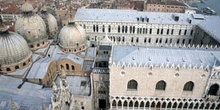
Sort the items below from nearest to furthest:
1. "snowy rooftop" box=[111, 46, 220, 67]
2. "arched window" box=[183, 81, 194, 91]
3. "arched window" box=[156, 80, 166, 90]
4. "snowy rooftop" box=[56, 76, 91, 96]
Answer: "snowy rooftop" box=[111, 46, 220, 67]
"arched window" box=[183, 81, 194, 91]
"arched window" box=[156, 80, 166, 90]
"snowy rooftop" box=[56, 76, 91, 96]

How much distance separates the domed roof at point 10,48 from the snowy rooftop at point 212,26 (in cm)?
4109

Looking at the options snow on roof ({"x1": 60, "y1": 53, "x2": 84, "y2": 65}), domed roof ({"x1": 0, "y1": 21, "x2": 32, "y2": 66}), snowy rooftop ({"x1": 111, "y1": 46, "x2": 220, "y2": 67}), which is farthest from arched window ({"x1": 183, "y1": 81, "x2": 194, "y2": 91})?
domed roof ({"x1": 0, "y1": 21, "x2": 32, "y2": 66})

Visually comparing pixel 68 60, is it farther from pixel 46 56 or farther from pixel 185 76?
pixel 185 76

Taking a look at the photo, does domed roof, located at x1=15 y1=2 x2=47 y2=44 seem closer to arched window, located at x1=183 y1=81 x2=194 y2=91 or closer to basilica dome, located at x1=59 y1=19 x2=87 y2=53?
basilica dome, located at x1=59 y1=19 x2=87 y2=53

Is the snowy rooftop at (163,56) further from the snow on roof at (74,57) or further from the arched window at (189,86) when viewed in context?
the snow on roof at (74,57)

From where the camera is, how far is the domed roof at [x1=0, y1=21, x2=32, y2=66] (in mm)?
35500

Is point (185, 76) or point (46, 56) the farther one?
point (46, 56)

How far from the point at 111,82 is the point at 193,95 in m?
14.7

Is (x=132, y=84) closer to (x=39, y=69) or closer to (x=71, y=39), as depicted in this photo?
(x=71, y=39)

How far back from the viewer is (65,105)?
103ft

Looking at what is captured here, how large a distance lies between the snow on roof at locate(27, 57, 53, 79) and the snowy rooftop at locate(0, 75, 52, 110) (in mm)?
1744

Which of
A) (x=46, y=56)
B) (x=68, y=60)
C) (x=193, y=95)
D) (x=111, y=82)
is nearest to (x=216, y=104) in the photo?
(x=193, y=95)

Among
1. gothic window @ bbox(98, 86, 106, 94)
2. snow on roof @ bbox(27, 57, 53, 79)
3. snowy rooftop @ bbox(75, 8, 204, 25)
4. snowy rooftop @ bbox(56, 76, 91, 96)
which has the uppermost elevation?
snowy rooftop @ bbox(75, 8, 204, 25)

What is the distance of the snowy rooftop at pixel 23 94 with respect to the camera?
30.0 metres
